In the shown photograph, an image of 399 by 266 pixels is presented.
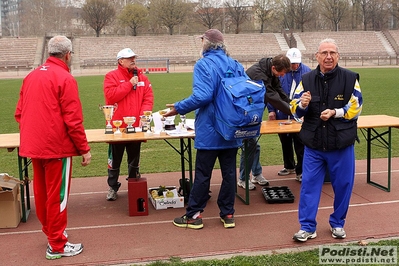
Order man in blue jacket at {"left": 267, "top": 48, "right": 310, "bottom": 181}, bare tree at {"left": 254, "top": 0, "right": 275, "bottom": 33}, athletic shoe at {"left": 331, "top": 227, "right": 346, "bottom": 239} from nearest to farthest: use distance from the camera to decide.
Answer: athletic shoe at {"left": 331, "top": 227, "right": 346, "bottom": 239} < man in blue jacket at {"left": 267, "top": 48, "right": 310, "bottom": 181} < bare tree at {"left": 254, "top": 0, "right": 275, "bottom": 33}

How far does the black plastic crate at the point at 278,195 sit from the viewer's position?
634 cm

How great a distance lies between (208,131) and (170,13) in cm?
7086

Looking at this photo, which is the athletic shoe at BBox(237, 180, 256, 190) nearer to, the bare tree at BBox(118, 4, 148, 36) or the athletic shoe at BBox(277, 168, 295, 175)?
the athletic shoe at BBox(277, 168, 295, 175)

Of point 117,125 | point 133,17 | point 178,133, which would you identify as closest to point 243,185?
point 178,133

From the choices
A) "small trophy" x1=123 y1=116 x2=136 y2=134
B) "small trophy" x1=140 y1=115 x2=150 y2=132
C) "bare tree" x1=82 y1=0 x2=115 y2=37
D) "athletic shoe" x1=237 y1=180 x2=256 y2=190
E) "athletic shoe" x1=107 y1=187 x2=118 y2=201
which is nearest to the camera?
"small trophy" x1=123 y1=116 x2=136 y2=134

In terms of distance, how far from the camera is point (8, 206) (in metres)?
5.61

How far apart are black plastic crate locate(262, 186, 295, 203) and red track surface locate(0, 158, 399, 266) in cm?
9

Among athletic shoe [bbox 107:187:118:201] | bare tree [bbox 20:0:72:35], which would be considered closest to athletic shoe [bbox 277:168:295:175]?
athletic shoe [bbox 107:187:118:201]

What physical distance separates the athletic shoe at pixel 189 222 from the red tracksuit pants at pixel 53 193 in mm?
1310

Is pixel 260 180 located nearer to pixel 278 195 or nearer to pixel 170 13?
pixel 278 195

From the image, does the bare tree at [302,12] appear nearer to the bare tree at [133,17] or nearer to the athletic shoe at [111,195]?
the bare tree at [133,17]

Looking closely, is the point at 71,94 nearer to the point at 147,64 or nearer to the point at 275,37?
the point at 147,64

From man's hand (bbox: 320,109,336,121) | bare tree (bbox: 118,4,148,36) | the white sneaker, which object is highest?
bare tree (bbox: 118,4,148,36)

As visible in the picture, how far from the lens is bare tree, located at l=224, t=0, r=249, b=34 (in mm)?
79312
